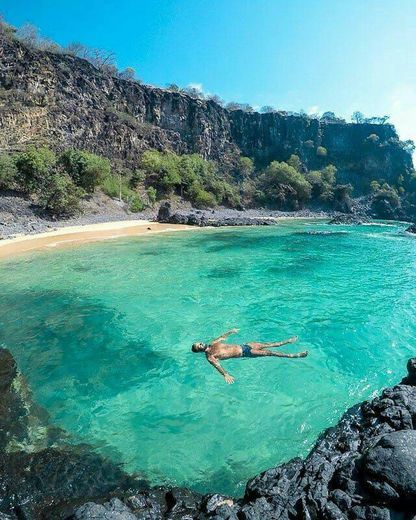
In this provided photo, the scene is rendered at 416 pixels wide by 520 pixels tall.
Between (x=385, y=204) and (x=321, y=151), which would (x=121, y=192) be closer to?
(x=385, y=204)

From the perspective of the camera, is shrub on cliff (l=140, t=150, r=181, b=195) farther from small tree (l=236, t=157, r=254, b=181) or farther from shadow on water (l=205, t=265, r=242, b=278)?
shadow on water (l=205, t=265, r=242, b=278)

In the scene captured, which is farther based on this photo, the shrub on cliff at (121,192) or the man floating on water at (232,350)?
the shrub on cliff at (121,192)

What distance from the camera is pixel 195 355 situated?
8.66 metres

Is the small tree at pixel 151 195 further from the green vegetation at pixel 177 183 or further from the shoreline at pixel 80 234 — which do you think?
the shoreline at pixel 80 234

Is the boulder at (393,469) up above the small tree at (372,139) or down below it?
below

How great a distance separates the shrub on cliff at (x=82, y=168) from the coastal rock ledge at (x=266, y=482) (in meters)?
35.6

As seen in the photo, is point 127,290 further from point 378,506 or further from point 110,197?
point 110,197

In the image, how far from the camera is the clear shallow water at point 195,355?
5.82m

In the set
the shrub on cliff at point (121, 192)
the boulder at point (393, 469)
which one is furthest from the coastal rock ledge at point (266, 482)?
the shrub on cliff at point (121, 192)

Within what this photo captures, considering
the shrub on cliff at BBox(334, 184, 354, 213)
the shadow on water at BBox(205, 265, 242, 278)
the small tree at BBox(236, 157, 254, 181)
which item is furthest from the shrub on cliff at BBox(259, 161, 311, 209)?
the shadow on water at BBox(205, 265, 242, 278)

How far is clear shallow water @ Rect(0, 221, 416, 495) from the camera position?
19.1ft

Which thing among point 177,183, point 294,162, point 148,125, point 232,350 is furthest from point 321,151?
point 232,350

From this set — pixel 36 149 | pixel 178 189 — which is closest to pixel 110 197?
pixel 36 149

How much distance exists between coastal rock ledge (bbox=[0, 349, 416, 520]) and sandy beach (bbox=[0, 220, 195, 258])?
1598 cm
